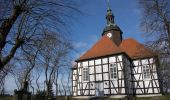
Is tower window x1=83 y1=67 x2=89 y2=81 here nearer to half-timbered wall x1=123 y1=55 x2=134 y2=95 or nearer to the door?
the door

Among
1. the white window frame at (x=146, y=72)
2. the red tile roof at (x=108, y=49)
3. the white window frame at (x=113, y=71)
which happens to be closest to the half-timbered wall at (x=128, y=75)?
the white window frame at (x=113, y=71)

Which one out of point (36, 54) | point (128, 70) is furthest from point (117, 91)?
point (36, 54)

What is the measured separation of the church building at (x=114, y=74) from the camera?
79.2 feet

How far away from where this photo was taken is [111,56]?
82.4 ft

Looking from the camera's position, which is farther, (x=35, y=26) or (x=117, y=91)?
(x=117, y=91)

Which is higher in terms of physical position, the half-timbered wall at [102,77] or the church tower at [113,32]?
the church tower at [113,32]

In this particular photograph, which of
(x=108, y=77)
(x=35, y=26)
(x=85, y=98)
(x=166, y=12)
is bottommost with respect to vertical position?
(x=85, y=98)

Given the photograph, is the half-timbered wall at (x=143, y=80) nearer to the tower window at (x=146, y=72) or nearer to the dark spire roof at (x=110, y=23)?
the tower window at (x=146, y=72)

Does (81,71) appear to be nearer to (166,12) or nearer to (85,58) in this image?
(85,58)

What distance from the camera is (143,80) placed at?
25625 mm

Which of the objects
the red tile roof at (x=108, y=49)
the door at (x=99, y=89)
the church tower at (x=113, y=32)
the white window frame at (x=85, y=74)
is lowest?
the door at (x=99, y=89)

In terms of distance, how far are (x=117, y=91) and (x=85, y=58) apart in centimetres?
594

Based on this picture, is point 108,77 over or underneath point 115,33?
underneath

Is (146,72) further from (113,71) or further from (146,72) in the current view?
(113,71)
